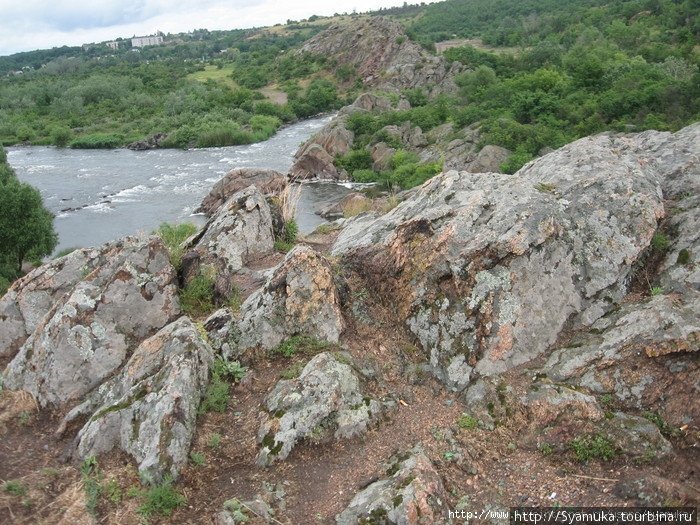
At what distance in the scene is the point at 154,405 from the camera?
25.5 feet

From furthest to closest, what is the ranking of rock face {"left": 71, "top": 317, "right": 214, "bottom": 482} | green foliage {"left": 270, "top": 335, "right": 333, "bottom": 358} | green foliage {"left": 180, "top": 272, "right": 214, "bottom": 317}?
1. green foliage {"left": 180, "top": 272, "right": 214, "bottom": 317}
2. green foliage {"left": 270, "top": 335, "right": 333, "bottom": 358}
3. rock face {"left": 71, "top": 317, "right": 214, "bottom": 482}

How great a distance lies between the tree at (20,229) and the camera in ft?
84.3

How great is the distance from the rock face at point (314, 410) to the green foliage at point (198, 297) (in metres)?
3.14

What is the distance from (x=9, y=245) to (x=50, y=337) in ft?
63.4

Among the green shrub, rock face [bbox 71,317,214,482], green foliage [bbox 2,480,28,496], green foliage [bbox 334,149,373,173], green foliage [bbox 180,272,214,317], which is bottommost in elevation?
green foliage [bbox 334,149,373,173]

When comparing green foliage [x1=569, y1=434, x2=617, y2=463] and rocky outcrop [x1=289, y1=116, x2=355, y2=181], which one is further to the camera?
rocky outcrop [x1=289, y1=116, x2=355, y2=181]

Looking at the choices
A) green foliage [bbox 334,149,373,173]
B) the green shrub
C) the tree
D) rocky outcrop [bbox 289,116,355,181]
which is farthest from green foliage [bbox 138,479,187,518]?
the green shrub

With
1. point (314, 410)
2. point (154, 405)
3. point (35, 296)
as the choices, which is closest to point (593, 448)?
point (314, 410)

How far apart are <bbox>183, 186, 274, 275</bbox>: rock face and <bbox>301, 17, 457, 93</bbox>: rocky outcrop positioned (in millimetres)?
58713

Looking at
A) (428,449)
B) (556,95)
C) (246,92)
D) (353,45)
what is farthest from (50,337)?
(353,45)

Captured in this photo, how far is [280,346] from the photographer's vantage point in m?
9.17

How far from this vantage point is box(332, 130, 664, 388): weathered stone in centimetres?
873

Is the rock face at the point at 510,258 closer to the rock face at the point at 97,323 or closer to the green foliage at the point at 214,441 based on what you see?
the green foliage at the point at 214,441

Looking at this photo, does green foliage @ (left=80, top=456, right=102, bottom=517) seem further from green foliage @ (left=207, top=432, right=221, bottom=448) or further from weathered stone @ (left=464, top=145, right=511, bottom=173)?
weathered stone @ (left=464, top=145, right=511, bottom=173)
